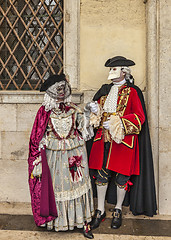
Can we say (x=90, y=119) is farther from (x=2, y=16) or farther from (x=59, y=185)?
(x=2, y=16)

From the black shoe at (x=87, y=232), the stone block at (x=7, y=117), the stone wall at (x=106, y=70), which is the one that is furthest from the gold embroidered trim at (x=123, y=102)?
the stone block at (x=7, y=117)

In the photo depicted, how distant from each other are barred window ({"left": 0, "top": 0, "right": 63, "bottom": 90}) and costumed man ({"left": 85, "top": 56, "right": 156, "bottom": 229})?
3.37 ft

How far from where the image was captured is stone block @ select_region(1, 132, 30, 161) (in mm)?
3875

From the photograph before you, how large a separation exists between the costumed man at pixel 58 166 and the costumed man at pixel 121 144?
0.29 meters

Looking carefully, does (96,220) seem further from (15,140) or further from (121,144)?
(15,140)

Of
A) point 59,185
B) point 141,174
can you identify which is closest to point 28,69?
point 59,185

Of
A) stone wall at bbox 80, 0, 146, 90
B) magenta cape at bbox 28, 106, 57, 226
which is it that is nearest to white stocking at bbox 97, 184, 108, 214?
magenta cape at bbox 28, 106, 57, 226

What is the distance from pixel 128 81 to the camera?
3346 millimetres

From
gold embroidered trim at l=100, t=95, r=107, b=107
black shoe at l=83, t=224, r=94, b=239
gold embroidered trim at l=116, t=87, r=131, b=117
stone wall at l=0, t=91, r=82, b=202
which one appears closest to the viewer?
black shoe at l=83, t=224, r=94, b=239

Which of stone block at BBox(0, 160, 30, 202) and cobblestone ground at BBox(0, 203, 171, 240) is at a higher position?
stone block at BBox(0, 160, 30, 202)

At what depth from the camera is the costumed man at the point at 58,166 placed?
2936 millimetres

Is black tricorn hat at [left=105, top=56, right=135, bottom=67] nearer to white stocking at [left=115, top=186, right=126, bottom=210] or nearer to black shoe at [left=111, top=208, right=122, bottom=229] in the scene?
white stocking at [left=115, top=186, right=126, bottom=210]

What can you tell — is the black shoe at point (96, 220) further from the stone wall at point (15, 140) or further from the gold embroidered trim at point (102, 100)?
the gold embroidered trim at point (102, 100)

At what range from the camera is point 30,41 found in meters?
3.95
